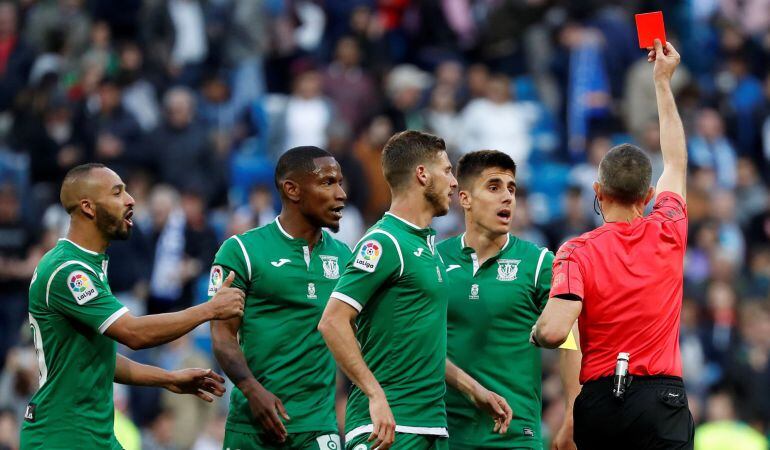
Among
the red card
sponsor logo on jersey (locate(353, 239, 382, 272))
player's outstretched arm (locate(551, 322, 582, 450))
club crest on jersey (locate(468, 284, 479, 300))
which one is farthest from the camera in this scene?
club crest on jersey (locate(468, 284, 479, 300))

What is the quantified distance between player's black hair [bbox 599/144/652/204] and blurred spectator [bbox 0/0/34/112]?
1279 cm

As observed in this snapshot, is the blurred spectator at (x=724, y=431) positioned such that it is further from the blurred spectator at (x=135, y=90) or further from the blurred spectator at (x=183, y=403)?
the blurred spectator at (x=135, y=90)

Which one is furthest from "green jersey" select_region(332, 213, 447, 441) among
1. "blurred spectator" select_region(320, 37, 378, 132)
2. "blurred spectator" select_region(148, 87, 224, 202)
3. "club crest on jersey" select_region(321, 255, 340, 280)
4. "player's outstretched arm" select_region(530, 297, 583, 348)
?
"blurred spectator" select_region(320, 37, 378, 132)

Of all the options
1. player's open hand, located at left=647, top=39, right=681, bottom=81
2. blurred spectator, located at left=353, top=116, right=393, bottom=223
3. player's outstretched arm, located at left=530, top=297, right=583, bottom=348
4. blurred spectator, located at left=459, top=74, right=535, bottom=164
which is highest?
blurred spectator, located at left=459, top=74, right=535, bottom=164

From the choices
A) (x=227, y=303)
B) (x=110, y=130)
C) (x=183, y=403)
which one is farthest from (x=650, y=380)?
(x=110, y=130)

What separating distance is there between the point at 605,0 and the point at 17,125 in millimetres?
8955

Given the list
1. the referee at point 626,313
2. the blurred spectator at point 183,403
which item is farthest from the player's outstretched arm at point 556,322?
the blurred spectator at point 183,403

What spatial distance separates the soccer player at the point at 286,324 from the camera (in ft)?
28.2

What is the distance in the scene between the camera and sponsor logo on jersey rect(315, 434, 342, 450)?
8.69 metres

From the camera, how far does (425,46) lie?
21812 mm

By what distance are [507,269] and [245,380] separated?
1.80m

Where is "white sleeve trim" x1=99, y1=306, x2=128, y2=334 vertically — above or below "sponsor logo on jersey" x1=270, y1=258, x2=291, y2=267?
below

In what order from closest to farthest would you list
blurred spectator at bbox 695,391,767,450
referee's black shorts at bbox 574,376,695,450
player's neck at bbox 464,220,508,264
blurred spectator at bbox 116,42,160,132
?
1. referee's black shorts at bbox 574,376,695,450
2. player's neck at bbox 464,220,508,264
3. blurred spectator at bbox 695,391,767,450
4. blurred spectator at bbox 116,42,160,132

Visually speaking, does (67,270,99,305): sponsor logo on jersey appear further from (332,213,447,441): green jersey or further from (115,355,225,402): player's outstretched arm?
(332,213,447,441): green jersey
